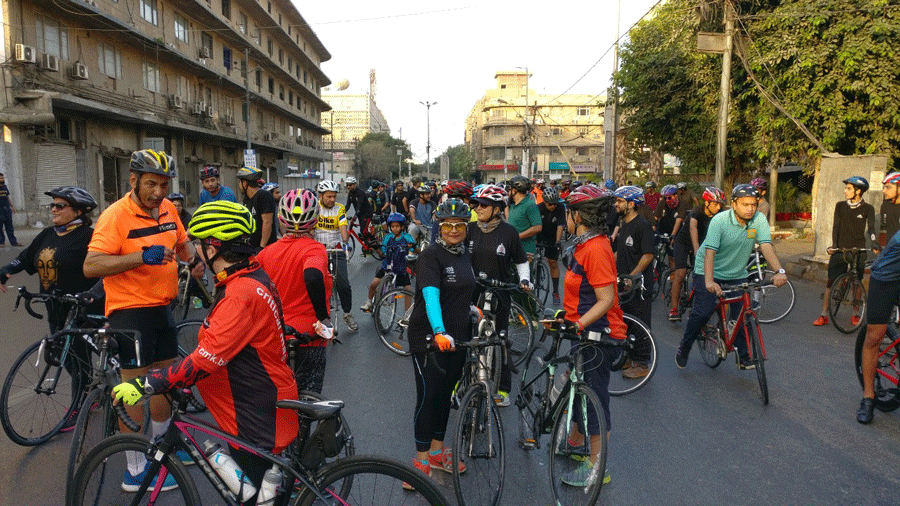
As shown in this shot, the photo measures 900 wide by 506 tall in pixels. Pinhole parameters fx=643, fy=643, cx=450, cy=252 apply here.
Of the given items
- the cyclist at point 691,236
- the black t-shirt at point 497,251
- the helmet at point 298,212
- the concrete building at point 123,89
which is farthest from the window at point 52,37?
the helmet at point 298,212

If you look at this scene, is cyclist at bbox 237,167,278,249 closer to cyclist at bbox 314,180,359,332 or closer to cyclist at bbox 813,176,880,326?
cyclist at bbox 314,180,359,332

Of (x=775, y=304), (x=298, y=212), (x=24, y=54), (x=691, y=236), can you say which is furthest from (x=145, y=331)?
(x=24, y=54)

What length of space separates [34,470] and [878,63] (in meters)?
19.3

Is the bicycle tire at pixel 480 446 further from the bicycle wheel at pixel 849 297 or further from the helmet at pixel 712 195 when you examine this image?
the bicycle wheel at pixel 849 297

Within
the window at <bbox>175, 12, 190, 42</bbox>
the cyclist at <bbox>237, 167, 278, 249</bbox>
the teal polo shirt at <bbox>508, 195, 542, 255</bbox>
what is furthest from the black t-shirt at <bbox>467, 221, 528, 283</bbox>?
the window at <bbox>175, 12, 190, 42</bbox>

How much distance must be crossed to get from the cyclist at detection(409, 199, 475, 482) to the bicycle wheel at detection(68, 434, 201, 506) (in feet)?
5.26

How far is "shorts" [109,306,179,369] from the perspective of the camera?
3.94 m

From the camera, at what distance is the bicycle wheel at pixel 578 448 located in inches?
146

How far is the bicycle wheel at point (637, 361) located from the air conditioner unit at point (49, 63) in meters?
21.9

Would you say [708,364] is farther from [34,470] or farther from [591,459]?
[34,470]

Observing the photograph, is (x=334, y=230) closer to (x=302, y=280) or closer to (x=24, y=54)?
(x=302, y=280)

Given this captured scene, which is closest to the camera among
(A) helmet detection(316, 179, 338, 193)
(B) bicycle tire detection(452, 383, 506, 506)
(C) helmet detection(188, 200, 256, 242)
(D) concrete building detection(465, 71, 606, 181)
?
(C) helmet detection(188, 200, 256, 242)

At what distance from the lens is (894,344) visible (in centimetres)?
522

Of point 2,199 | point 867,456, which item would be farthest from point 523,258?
point 2,199
